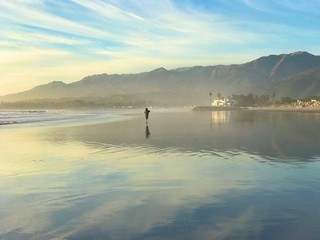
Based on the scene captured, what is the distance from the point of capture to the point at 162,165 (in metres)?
17.8

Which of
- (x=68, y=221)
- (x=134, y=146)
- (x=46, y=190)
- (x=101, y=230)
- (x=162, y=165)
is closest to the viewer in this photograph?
(x=101, y=230)

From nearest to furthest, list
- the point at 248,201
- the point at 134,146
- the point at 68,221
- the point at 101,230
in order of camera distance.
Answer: the point at 101,230 → the point at 68,221 → the point at 248,201 → the point at 134,146

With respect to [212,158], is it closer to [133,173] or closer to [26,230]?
[133,173]

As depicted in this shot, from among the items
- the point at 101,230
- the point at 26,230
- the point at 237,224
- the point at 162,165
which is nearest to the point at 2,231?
the point at 26,230

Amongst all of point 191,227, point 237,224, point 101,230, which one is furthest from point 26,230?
point 237,224

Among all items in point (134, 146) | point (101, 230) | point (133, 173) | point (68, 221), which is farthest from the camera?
point (134, 146)

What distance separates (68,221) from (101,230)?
1.17m

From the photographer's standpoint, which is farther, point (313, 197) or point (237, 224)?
point (313, 197)

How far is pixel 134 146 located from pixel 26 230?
17.2 meters

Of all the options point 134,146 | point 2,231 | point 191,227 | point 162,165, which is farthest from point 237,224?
point 134,146

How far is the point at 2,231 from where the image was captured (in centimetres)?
880

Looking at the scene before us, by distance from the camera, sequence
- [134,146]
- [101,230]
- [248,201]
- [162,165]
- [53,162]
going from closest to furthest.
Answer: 1. [101,230]
2. [248,201]
3. [162,165]
4. [53,162]
5. [134,146]

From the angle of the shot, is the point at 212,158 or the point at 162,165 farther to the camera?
the point at 212,158

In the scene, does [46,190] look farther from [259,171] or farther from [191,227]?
[259,171]
